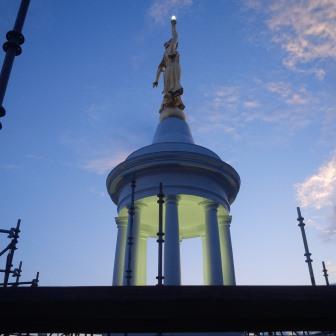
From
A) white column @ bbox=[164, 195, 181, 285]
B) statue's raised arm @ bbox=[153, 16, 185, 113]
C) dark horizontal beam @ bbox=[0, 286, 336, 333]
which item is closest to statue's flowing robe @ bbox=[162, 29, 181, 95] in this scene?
statue's raised arm @ bbox=[153, 16, 185, 113]

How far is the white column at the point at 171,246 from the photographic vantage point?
2139 centimetres

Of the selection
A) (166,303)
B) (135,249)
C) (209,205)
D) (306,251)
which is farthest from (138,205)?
(166,303)

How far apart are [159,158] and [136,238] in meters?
5.43

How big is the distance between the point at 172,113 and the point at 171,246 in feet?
43.0

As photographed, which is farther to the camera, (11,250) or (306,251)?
(11,250)

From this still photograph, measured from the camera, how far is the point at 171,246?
2225 centimetres

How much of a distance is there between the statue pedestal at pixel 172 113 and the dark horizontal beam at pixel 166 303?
2244 cm

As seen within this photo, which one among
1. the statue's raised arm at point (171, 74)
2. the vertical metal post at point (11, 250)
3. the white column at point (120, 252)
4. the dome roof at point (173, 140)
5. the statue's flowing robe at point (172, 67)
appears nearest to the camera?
the vertical metal post at point (11, 250)

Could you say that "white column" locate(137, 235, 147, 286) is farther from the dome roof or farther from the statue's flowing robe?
the statue's flowing robe

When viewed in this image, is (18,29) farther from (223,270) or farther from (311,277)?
(223,270)

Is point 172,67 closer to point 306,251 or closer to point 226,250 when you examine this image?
point 226,250

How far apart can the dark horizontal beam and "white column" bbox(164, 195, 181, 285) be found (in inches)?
424

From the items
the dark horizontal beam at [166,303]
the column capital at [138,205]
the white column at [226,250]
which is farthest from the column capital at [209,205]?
the dark horizontal beam at [166,303]

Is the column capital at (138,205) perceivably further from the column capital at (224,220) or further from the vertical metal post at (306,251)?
the vertical metal post at (306,251)
